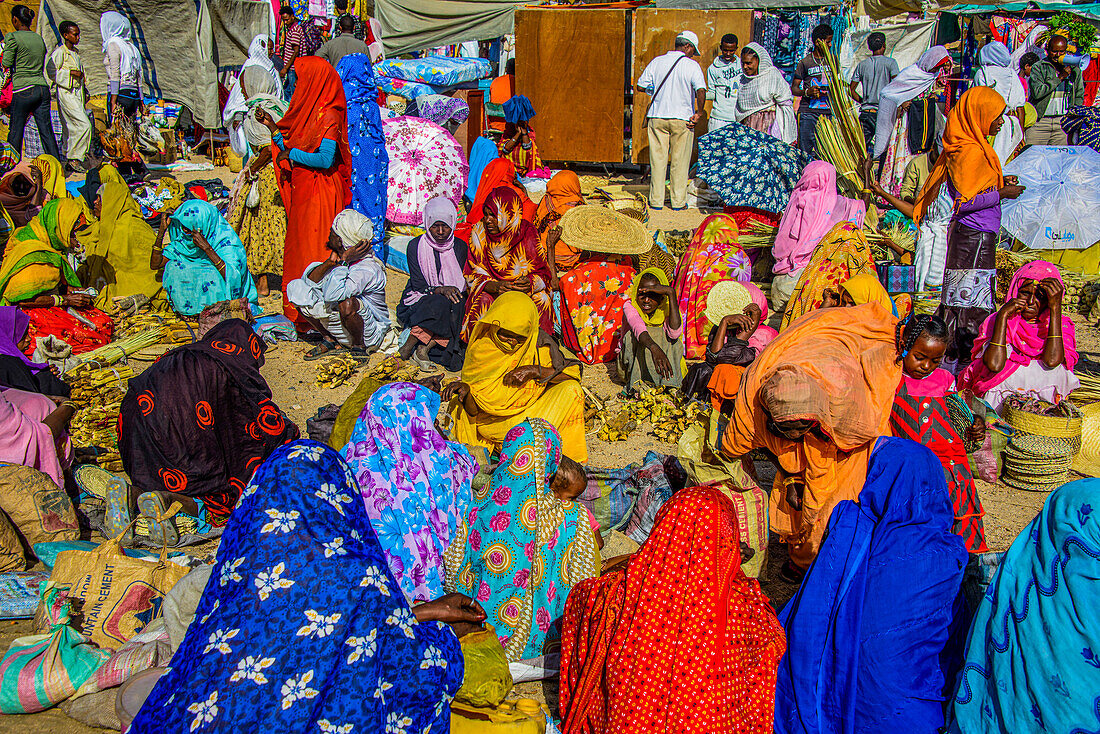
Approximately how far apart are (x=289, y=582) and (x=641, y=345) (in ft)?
13.7

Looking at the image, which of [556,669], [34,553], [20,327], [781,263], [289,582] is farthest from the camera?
[781,263]

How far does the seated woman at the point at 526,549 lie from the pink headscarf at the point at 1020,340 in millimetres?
3287

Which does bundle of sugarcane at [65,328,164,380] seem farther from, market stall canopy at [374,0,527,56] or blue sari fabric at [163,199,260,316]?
market stall canopy at [374,0,527,56]

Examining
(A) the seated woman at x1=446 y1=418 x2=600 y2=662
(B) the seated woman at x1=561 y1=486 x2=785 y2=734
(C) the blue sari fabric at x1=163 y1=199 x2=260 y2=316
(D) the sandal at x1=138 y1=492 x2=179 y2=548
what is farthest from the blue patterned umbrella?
(D) the sandal at x1=138 y1=492 x2=179 y2=548

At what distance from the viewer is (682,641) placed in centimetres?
268

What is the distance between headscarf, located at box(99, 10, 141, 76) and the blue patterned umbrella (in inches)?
412

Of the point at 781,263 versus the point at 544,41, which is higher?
the point at 544,41

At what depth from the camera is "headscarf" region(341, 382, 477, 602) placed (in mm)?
3688

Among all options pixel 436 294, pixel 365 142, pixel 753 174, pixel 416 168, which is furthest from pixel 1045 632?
pixel 416 168

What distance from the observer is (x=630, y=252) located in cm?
699

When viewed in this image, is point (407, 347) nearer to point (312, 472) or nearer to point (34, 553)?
point (34, 553)

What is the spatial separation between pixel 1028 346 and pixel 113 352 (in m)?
7.15

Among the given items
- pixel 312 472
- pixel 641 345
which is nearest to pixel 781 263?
pixel 641 345

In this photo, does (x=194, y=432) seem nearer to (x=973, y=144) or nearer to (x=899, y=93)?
(x=973, y=144)
